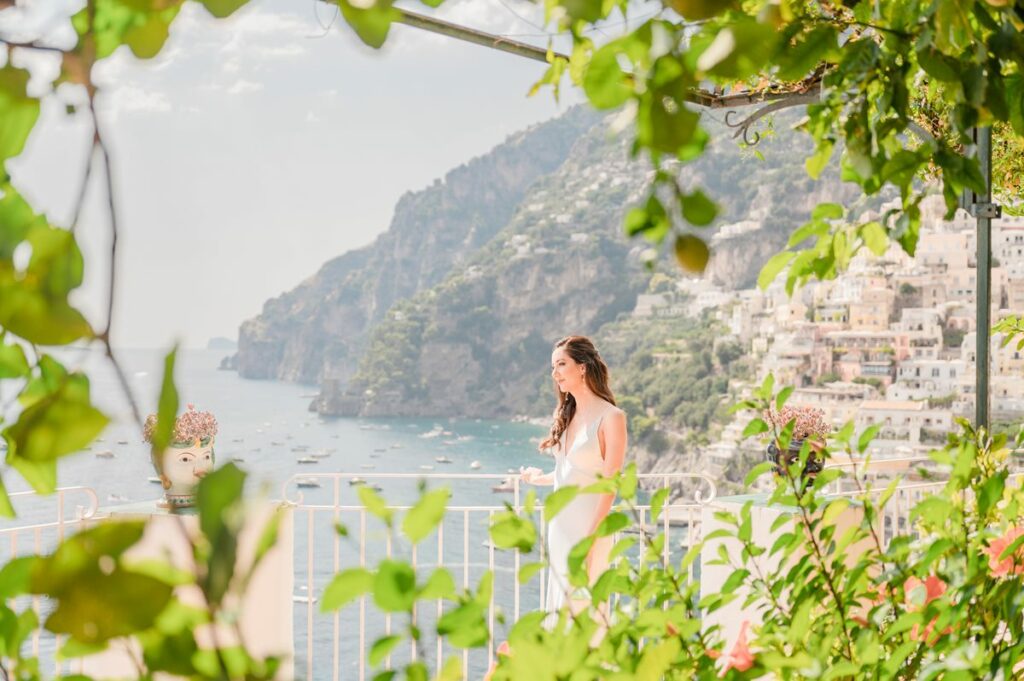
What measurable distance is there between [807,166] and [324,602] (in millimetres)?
477

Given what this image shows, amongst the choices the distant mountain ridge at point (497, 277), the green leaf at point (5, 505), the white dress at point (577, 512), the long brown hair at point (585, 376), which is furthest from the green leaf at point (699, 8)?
the distant mountain ridge at point (497, 277)

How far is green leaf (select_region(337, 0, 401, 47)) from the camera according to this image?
33 centimetres

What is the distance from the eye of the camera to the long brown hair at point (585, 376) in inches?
144

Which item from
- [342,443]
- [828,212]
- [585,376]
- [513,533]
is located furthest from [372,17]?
[342,443]

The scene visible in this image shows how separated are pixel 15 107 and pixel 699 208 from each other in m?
0.24

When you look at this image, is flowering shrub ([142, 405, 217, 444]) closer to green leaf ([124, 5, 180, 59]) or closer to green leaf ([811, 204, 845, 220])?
green leaf ([811, 204, 845, 220])

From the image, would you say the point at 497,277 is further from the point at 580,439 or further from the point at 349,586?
the point at 349,586

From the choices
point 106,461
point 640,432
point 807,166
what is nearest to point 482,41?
point 807,166

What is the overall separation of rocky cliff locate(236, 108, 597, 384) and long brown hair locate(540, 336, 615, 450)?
36.0 m

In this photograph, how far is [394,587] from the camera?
1.08 ft

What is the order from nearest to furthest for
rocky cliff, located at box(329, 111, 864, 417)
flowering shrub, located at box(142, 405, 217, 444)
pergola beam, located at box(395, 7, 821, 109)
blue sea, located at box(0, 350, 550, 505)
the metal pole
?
the metal pole → pergola beam, located at box(395, 7, 821, 109) → flowering shrub, located at box(142, 405, 217, 444) → blue sea, located at box(0, 350, 550, 505) → rocky cliff, located at box(329, 111, 864, 417)

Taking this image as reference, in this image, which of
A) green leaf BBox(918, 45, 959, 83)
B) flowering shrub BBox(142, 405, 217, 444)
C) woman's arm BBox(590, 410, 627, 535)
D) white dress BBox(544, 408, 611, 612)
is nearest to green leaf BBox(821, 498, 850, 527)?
green leaf BBox(918, 45, 959, 83)

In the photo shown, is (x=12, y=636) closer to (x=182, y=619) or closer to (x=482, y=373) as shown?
(x=182, y=619)

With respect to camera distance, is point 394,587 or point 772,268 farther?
point 772,268
